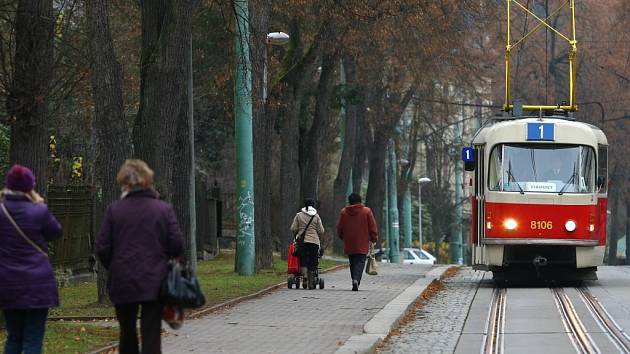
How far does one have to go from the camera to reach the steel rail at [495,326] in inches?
577

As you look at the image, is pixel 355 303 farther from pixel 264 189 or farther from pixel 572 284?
pixel 264 189

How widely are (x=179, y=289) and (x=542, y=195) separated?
52.4 ft

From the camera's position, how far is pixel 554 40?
63.7 metres

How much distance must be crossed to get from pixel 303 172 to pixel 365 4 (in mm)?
8423

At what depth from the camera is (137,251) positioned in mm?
9742

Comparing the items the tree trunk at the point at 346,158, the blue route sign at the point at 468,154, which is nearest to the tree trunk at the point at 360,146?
the tree trunk at the point at 346,158

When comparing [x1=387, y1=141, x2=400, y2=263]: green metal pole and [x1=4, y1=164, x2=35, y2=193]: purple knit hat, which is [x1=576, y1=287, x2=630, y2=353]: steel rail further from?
[x1=387, y1=141, x2=400, y2=263]: green metal pole

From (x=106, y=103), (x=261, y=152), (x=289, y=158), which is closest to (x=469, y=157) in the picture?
(x=261, y=152)

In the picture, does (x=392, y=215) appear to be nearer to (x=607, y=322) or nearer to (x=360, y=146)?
(x=360, y=146)

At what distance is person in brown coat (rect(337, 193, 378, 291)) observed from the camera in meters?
23.7

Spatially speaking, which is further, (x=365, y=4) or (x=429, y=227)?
(x=429, y=227)

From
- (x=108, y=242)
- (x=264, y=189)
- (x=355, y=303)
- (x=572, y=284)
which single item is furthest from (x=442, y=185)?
(x=108, y=242)

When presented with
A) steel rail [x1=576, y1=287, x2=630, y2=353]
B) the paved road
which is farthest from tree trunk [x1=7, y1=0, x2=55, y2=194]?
steel rail [x1=576, y1=287, x2=630, y2=353]

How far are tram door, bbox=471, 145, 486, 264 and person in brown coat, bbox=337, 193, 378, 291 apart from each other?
8.10ft
